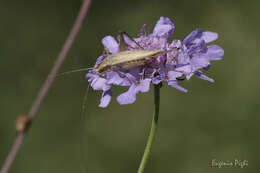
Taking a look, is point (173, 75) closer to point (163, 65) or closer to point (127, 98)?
point (163, 65)

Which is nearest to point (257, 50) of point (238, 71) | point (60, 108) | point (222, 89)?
point (238, 71)

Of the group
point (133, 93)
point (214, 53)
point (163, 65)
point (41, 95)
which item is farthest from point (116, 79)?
point (214, 53)

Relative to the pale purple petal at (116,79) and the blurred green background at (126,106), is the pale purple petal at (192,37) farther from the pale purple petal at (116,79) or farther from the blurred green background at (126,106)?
the blurred green background at (126,106)

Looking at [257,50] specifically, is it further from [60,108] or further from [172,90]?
[60,108]

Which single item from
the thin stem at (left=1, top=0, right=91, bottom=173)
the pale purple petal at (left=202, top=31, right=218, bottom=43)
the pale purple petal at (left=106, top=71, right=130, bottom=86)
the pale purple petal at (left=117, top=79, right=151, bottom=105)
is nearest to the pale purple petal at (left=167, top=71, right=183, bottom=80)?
the pale purple petal at (left=117, top=79, right=151, bottom=105)

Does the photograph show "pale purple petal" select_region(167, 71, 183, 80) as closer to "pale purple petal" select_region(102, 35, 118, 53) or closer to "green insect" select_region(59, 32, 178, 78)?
"green insect" select_region(59, 32, 178, 78)

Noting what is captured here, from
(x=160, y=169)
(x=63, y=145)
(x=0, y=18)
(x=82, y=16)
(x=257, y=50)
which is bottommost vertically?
(x=160, y=169)
